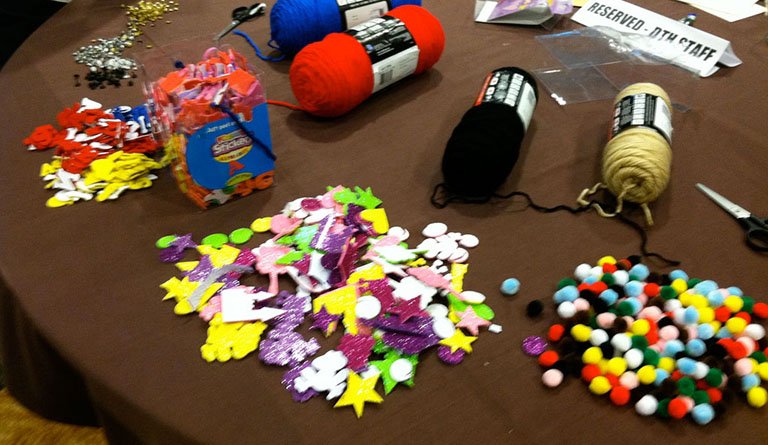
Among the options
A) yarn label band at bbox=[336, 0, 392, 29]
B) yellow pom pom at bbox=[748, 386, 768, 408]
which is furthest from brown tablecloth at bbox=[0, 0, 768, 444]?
yarn label band at bbox=[336, 0, 392, 29]

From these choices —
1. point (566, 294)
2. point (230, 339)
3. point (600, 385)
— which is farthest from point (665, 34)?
point (230, 339)

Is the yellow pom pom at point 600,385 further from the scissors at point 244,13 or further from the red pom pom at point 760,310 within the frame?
the scissors at point 244,13

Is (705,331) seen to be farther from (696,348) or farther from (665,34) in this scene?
(665,34)

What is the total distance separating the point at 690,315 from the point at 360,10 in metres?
0.79

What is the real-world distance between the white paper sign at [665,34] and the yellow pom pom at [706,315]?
0.66m

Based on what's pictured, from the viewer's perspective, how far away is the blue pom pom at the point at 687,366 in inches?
24.1

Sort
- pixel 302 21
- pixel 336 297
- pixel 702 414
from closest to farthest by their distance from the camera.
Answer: pixel 702 414, pixel 336 297, pixel 302 21

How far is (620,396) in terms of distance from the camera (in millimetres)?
593

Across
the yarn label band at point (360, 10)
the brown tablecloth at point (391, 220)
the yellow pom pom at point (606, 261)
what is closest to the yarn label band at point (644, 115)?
the brown tablecloth at point (391, 220)

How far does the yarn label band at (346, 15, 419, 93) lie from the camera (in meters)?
0.97

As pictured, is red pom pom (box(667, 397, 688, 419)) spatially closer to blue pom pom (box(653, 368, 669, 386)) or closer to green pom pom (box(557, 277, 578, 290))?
blue pom pom (box(653, 368, 669, 386))

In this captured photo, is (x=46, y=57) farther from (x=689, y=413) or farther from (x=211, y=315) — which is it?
(x=689, y=413)

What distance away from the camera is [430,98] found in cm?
106

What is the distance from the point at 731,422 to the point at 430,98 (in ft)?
2.29
